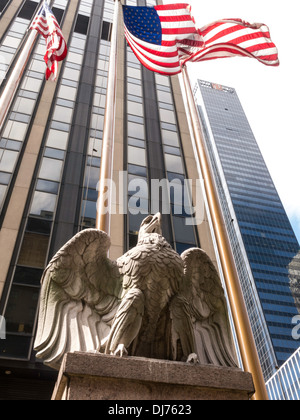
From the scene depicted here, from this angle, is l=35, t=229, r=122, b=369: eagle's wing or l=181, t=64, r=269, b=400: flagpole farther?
l=181, t=64, r=269, b=400: flagpole

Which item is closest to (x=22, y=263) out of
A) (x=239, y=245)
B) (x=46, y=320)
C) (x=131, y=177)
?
(x=131, y=177)

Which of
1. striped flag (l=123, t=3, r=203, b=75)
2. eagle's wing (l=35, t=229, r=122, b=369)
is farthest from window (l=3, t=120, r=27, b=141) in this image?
eagle's wing (l=35, t=229, r=122, b=369)

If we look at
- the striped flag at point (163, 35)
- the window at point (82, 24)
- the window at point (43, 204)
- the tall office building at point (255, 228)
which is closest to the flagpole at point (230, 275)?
the striped flag at point (163, 35)

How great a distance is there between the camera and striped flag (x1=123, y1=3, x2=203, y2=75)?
37.2ft

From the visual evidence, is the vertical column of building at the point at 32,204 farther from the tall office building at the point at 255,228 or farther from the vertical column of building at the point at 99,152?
the tall office building at the point at 255,228

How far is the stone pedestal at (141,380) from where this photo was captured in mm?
3488

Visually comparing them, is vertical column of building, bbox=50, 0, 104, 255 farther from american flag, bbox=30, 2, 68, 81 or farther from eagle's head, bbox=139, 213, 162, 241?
eagle's head, bbox=139, 213, 162, 241

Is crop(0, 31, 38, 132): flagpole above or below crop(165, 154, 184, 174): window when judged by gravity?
below

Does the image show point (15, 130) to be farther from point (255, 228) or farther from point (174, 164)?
point (255, 228)

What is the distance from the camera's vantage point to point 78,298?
4.58 metres

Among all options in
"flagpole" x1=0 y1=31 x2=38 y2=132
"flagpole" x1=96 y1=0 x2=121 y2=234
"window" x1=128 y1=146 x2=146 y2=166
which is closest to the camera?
"flagpole" x1=96 y1=0 x2=121 y2=234

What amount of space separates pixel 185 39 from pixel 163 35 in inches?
30.8

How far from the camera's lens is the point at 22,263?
14312 millimetres

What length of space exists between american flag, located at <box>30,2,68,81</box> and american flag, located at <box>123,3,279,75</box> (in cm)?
249
